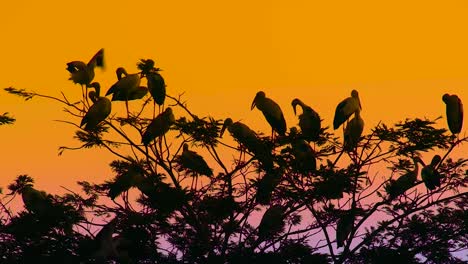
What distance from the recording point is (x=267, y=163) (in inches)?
348

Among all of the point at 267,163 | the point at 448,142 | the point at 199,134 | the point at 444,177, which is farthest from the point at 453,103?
the point at 199,134

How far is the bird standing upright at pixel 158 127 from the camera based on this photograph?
8.62 metres

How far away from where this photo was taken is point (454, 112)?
8953 mm

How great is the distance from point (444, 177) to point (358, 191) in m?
1.24

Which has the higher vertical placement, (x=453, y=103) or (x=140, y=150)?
(x=453, y=103)

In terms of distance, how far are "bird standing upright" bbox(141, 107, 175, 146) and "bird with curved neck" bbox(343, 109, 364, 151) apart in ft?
7.35

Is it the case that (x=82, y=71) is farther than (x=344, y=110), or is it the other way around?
(x=82, y=71)

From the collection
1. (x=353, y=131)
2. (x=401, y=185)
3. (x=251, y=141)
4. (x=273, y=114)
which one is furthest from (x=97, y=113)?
(x=401, y=185)

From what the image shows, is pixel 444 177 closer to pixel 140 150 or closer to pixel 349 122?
pixel 349 122

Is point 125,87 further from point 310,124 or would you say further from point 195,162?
point 310,124

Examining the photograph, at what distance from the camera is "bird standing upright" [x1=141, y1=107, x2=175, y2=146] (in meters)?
8.62

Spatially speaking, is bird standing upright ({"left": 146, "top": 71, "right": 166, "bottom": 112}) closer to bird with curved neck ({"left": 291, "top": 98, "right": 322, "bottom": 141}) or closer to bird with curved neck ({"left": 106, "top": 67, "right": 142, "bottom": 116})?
bird with curved neck ({"left": 106, "top": 67, "right": 142, "bottom": 116})

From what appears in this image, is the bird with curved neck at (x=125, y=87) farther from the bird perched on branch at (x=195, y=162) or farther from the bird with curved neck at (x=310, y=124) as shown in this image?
the bird with curved neck at (x=310, y=124)

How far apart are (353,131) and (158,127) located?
2.42 m
